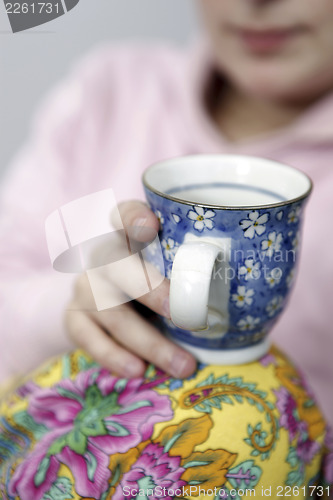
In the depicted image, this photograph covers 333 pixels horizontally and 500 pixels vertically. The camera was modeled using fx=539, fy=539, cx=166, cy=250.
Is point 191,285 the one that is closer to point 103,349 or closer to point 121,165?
point 103,349

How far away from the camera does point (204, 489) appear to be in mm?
313

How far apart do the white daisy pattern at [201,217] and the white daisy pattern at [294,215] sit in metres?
0.05

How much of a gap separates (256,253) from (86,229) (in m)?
0.10

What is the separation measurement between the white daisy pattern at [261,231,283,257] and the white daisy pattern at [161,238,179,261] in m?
0.05

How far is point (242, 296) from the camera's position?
1.03ft

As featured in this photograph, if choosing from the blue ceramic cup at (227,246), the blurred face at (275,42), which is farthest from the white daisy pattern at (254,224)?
the blurred face at (275,42)

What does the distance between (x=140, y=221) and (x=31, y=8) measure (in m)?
0.13

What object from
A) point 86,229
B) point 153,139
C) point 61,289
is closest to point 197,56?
point 153,139

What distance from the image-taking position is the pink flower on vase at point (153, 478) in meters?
0.31

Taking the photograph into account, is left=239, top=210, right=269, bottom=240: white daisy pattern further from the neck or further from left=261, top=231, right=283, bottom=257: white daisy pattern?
the neck

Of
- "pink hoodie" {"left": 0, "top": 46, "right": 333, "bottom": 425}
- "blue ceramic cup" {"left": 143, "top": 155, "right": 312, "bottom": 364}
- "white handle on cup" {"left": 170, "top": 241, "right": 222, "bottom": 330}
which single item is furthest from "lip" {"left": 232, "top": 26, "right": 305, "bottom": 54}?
"white handle on cup" {"left": 170, "top": 241, "right": 222, "bottom": 330}

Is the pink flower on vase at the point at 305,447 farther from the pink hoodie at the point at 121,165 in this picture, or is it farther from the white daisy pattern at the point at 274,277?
the pink hoodie at the point at 121,165

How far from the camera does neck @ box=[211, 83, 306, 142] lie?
→ 2.35 feet

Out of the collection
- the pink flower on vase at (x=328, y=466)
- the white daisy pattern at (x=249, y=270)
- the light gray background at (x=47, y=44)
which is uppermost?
the light gray background at (x=47, y=44)
